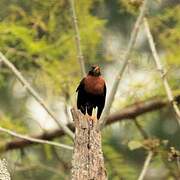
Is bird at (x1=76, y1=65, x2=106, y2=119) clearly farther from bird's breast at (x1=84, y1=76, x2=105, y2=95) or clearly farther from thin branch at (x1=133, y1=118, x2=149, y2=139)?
thin branch at (x1=133, y1=118, x2=149, y2=139)

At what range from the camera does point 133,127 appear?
20.1 feet

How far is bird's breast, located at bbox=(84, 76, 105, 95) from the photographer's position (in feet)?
14.7

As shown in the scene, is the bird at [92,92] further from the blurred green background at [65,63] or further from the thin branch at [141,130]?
the thin branch at [141,130]

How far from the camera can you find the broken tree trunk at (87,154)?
338 centimetres

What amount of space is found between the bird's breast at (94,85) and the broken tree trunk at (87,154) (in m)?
0.97

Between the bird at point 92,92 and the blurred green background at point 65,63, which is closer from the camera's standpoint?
the bird at point 92,92

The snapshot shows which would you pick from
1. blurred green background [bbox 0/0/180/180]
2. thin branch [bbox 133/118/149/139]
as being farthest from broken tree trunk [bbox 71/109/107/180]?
thin branch [bbox 133/118/149/139]

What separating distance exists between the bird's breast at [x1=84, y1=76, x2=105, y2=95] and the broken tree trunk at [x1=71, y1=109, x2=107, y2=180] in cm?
97

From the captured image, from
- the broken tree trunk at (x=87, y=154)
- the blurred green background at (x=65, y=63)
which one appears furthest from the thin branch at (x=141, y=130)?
the broken tree trunk at (x=87, y=154)

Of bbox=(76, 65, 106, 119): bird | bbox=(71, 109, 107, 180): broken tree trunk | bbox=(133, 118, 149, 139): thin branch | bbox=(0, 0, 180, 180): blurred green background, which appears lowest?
bbox=(71, 109, 107, 180): broken tree trunk

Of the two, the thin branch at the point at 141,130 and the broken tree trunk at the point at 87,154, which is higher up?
the thin branch at the point at 141,130

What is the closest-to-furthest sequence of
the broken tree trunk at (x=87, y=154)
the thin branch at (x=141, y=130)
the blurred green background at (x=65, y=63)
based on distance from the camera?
the broken tree trunk at (x=87, y=154) < the thin branch at (x=141, y=130) < the blurred green background at (x=65, y=63)

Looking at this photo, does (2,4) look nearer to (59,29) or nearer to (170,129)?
(59,29)

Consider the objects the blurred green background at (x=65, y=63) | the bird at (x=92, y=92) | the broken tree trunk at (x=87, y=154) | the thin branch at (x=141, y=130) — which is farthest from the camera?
the blurred green background at (x=65, y=63)
